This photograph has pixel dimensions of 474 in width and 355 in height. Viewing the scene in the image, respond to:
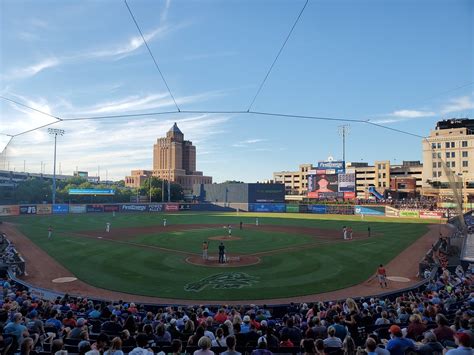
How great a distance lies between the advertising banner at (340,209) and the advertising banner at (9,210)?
209ft

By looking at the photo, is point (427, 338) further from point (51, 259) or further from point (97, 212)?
point (97, 212)

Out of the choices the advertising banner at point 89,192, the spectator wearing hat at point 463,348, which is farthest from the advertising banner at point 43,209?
the spectator wearing hat at point 463,348

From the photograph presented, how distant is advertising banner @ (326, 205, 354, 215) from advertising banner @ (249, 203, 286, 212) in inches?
474

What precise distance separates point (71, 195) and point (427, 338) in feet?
330

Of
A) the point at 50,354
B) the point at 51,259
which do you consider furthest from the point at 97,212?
the point at 50,354

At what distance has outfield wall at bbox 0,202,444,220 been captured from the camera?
68.1 metres

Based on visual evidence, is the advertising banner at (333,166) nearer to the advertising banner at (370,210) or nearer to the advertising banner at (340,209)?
the advertising banner at (340,209)

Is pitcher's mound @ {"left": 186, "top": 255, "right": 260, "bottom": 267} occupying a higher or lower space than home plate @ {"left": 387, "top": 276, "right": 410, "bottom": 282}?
higher

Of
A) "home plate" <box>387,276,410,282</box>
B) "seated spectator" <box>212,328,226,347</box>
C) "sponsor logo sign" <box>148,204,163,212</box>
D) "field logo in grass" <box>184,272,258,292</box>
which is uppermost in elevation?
"seated spectator" <box>212,328,226,347</box>

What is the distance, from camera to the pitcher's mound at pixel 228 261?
2611cm

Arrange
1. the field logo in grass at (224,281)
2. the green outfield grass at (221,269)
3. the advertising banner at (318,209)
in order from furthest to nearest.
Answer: the advertising banner at (318,209) → the field logo in grass at (224,281) → the green outfield grass at (221,269)

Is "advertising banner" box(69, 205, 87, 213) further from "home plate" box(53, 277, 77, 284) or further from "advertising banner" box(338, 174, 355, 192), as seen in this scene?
"home plate" box(53, 277, 77, 284)

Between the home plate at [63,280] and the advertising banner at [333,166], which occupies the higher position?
the advertising banner at [333,166]

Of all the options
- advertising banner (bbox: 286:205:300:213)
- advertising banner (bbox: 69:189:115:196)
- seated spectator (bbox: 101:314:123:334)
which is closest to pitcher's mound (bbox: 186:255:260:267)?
seated spectator (bbox: 101:314:123:334)
